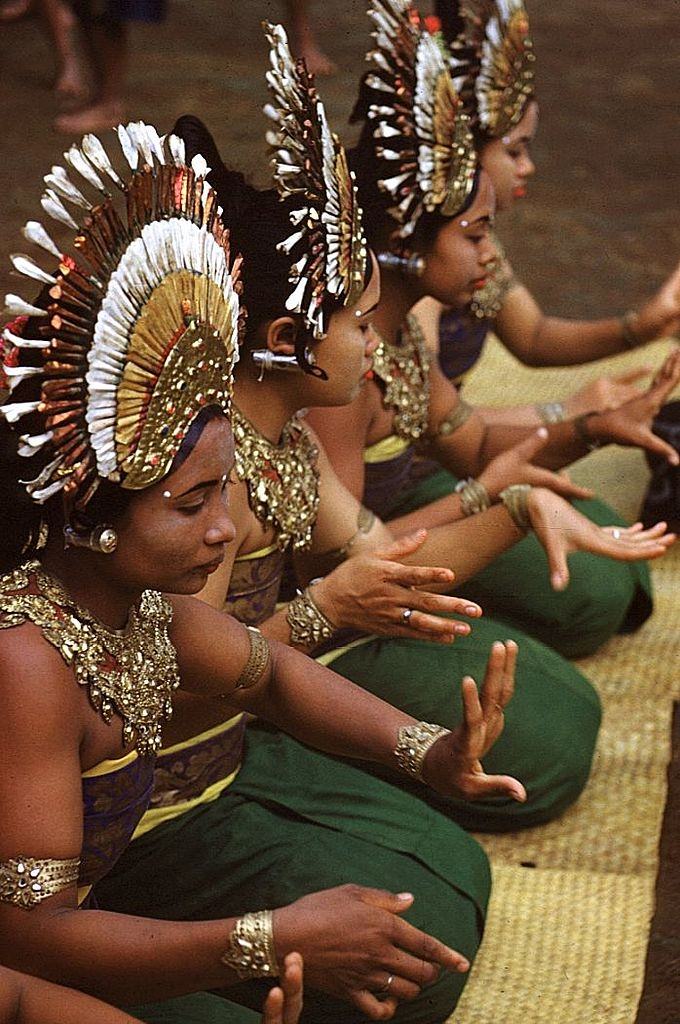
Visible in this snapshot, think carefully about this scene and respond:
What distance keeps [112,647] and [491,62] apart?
1.79 m

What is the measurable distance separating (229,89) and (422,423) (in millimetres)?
2593

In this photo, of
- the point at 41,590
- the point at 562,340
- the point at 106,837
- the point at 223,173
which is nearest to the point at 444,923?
the point at 106,837

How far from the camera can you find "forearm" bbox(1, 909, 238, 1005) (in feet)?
5.65

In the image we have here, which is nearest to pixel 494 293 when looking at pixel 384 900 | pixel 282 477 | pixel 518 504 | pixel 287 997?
pixel 518 504

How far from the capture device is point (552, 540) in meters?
2.46

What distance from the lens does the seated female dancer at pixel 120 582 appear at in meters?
1.63

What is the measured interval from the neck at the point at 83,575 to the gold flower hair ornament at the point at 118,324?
10cm

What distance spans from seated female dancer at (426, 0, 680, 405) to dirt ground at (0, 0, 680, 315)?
0.79m

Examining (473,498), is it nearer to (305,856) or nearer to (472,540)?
(472,540)

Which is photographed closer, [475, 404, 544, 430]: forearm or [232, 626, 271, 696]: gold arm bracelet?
[232, 626, 271, 696]: gold arm bracelet

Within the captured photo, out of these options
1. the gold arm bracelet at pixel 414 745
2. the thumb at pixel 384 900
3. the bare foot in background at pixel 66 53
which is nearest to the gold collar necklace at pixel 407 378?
the gold arm bracelet at pixel 414 745

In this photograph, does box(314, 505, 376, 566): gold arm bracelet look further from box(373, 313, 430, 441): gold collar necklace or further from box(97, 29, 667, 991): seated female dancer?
box(373, 313, 430, 441): gold collar necklace

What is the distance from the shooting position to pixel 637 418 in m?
3.13

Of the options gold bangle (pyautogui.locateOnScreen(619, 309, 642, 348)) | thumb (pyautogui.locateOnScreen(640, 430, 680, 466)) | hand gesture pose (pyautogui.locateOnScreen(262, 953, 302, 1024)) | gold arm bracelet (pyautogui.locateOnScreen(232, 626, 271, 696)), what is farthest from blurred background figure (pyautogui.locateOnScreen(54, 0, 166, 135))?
hand gesture pose (pyautogui.locateOnScreen(262, 953, 302, 1024))
